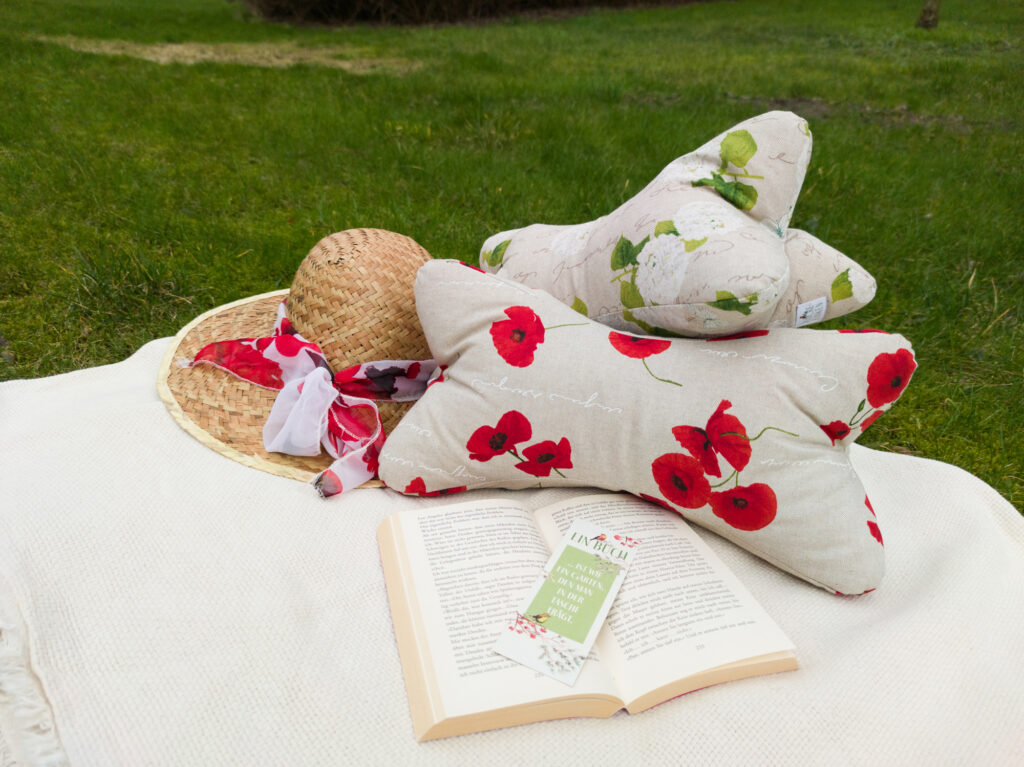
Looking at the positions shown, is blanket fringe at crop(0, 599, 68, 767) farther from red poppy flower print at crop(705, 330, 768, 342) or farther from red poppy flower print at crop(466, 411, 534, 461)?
red poppy flower print at crop(705, 330, 768, 342)

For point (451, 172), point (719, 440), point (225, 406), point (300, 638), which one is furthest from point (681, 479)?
point (451, 172)

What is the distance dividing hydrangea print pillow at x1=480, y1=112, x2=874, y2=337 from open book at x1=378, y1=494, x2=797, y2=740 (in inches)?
15.0

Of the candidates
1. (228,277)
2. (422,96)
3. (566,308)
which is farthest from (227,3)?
(566,308)

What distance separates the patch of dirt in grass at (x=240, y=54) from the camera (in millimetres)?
5168

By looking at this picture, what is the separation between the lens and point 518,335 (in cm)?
120

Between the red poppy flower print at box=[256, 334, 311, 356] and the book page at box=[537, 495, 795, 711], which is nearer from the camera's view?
the book page at box=[537, 495, 795, 711]

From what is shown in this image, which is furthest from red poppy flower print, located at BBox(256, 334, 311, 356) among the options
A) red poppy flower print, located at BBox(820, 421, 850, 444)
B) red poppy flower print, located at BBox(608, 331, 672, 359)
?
red poppy flower print, located at BBox(820, 421, 850, 444)

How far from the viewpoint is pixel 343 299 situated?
1.42 metres

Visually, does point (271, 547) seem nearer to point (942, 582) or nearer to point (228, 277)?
point (942, 582)

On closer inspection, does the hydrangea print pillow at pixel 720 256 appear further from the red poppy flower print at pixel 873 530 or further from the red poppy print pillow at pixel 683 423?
the red poppy flower print at pixel 873 530

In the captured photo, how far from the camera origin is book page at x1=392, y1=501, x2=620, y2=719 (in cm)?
A: 88

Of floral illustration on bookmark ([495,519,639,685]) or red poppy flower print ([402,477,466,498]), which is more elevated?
floral illustration on bookmark ([495,519,639,685])

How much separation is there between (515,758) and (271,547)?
52 centimetres

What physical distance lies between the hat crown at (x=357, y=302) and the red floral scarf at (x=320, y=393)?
4 centimetres
